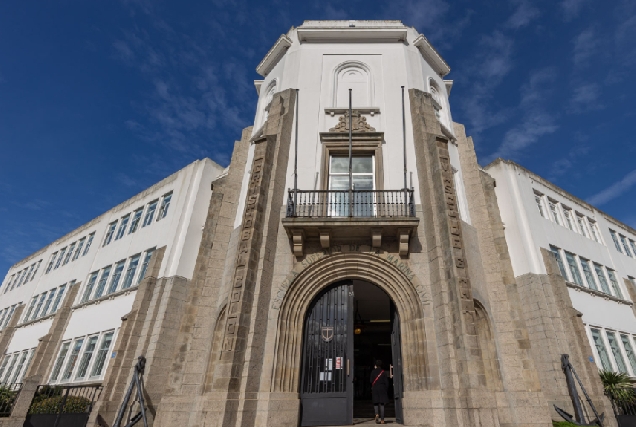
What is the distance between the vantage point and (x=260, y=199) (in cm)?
1138

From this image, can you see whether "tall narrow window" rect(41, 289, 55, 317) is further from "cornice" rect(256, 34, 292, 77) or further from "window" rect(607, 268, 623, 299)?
"window" rect(607, 268, 623, 299)

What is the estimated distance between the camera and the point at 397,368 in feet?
34.0

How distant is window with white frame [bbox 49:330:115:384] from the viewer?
1862 centimetres

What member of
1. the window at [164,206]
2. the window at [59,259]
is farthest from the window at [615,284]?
the window at [59,259]

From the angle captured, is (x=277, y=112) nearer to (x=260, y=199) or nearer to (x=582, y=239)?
(x=260, y=199)

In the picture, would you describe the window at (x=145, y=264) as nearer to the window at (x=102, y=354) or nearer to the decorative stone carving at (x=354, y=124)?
the window at (x=102, y=354)

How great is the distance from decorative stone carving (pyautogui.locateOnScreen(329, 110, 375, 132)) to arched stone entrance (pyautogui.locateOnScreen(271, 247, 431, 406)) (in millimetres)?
4911

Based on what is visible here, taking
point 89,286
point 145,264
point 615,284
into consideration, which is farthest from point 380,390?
point 89,286

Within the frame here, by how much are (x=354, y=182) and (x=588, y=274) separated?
1765 cm

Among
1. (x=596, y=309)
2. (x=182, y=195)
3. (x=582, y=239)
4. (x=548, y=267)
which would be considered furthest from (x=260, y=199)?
(x=582, y=239)

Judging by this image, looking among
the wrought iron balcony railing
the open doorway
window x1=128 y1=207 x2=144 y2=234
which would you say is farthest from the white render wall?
window x1=128 y1=207 x2=144 y2=234

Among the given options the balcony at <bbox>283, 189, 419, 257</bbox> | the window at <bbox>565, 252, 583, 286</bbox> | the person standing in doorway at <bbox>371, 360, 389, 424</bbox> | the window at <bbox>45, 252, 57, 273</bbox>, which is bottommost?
the person standing in doorway at <bbox>371, 360, 389, 424</bbox>

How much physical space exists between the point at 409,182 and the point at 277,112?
5720 millimetres

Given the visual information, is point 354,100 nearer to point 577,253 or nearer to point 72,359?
point 577,253
